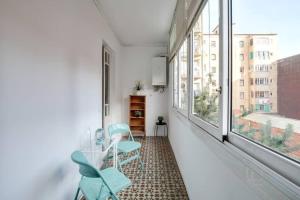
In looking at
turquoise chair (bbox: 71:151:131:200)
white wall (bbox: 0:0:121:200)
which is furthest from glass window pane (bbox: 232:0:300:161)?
white wall (bbox: 0:0:121:200)

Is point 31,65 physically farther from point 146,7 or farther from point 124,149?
point 146,7

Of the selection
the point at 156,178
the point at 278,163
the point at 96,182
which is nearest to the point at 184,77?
the point at 156,178

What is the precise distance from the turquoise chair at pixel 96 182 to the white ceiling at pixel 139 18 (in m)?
2.75

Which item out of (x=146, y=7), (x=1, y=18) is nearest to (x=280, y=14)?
(x=1, y=18)

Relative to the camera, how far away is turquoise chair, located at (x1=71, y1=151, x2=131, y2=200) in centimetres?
159

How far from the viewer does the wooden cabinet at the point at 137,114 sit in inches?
243

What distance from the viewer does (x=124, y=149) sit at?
3.24m

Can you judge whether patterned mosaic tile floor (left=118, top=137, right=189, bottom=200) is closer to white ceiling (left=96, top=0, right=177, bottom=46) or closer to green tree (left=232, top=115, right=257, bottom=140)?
green tree (left=232, top=115, right=257, bottom=140)

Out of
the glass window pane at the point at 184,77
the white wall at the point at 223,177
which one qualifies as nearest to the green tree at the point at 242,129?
the white wall at the point at 223,177

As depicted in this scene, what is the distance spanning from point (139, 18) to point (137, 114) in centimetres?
300

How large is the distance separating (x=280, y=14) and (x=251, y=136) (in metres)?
0.61

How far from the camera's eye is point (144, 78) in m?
6.28

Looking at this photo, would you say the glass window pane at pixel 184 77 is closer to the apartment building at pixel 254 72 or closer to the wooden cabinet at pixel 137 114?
the apartment building at pixel 254 72

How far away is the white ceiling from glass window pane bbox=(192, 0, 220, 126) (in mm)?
1498
